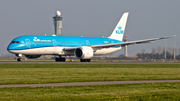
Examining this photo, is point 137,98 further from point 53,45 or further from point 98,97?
point 53,45

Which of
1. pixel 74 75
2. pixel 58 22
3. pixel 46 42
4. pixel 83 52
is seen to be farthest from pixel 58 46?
pixel 58 22

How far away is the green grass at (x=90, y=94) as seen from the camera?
15.4 metres

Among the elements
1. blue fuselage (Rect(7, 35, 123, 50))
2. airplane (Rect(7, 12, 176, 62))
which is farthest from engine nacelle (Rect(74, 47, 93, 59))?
blue fuselage (Rect(7, 35, 123, 50))

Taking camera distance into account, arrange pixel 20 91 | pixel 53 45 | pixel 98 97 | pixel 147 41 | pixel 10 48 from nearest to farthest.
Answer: pixel 98 97 < pixel 20 91 < pixel 10 48 < pixel 53 45 < pixel 147 41

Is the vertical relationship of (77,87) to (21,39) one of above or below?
below

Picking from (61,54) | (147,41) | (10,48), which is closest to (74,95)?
(10,48)

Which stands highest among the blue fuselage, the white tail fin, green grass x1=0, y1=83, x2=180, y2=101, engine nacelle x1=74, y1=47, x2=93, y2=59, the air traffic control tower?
the air traffic control tower

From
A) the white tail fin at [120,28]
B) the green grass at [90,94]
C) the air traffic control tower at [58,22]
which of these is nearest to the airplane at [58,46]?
the white tail fin at [120,28]

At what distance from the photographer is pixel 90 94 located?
16.7m

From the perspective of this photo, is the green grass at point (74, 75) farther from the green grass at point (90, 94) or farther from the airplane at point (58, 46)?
the airplane at point (58, 46)

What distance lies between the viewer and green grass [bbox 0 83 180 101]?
1541 cm

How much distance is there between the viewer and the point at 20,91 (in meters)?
17.5

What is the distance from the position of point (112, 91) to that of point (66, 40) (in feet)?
137

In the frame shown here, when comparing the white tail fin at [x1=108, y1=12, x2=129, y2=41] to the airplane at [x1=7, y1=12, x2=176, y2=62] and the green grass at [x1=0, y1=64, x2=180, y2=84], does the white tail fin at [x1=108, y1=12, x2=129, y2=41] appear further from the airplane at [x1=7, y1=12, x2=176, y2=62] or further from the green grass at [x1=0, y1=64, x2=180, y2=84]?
the green grass at [x1=0, y1=64, x2=180, y2=84]
